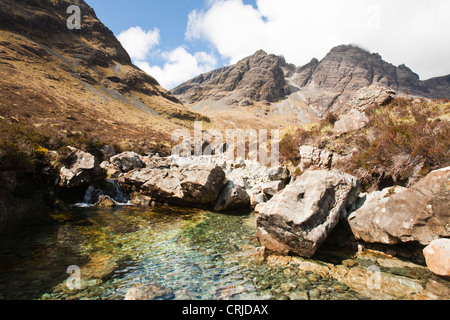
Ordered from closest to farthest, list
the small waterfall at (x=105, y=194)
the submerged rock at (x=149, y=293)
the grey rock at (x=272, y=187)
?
the submerged rock at (x=149, y=293)
the grey rock at (x=272, y=187)
the small waterfall at (x=105, y=194)

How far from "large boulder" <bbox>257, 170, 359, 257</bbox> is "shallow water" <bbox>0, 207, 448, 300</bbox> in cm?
106

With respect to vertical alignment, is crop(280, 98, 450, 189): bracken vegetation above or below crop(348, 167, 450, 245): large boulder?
above

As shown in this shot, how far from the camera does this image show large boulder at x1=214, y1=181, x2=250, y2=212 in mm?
14125

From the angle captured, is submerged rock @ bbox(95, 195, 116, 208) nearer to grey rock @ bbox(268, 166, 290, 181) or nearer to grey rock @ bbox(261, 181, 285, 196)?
grey rock @ bbox(261, 181, 285, 196)

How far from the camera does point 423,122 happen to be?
10820mm

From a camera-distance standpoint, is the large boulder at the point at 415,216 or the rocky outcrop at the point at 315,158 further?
the rocky outcrop at the point at 315,158

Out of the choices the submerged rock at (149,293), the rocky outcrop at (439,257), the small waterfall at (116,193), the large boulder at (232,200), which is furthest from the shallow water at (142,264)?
the small waterfall at (116,193)

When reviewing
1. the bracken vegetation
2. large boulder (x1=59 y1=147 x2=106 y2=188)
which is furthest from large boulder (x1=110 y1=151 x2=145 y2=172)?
the bracken vegetation

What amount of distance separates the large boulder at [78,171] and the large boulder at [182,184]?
293cm

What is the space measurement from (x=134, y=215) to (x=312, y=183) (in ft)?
33.6

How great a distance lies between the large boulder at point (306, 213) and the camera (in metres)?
7.17

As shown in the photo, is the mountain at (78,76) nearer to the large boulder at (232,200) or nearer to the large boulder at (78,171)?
the large boulder at (78,171)
